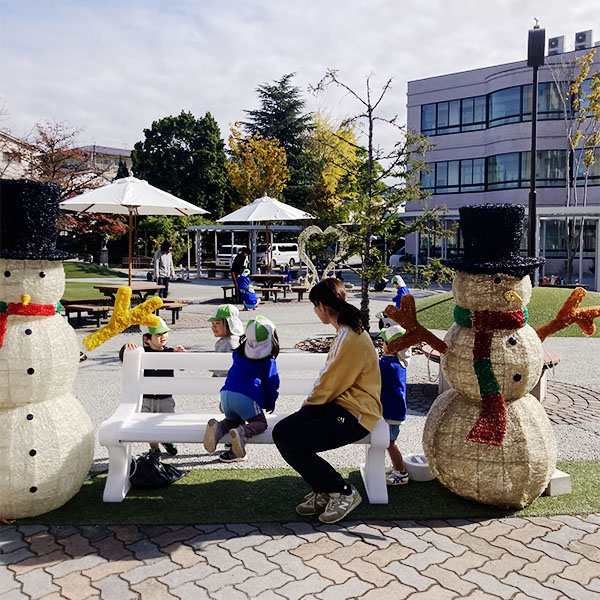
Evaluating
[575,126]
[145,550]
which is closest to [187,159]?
[575,126]

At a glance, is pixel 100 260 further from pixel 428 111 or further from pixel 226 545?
pixel 226 545

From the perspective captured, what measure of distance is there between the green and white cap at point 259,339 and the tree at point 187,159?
43.3 meters

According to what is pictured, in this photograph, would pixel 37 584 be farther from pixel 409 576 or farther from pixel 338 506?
pixel 409 576

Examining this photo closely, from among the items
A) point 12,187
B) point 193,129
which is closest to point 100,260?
point 193,129

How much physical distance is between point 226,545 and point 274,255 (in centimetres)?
3125

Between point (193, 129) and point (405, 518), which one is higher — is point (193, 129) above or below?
above

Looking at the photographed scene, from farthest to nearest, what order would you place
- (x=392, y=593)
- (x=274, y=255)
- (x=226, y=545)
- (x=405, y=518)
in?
(x=274, y=255) → (x=405, y=518) → (x=226, y=545) → (x=392, y=593)

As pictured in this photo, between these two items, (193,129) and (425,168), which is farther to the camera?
(193,129)

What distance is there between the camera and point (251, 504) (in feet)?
14.6

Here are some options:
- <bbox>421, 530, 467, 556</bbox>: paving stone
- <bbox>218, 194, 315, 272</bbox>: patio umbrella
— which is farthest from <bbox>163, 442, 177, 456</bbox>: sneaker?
<bbox>218, 194, 315, 272</bbox>: patio umbrella

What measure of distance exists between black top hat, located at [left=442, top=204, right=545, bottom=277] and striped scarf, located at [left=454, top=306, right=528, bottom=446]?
326 mm

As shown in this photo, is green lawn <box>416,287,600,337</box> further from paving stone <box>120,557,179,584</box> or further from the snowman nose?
paving stone <box>120,557,179,584</box>

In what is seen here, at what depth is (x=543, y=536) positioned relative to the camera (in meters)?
3.98

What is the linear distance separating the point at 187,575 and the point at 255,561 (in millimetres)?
415
